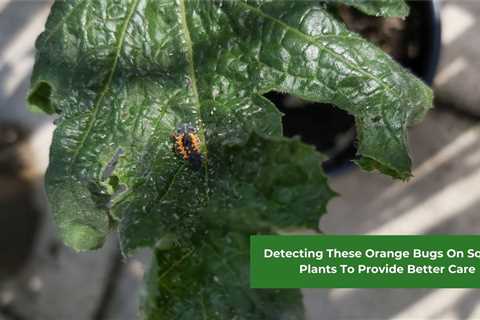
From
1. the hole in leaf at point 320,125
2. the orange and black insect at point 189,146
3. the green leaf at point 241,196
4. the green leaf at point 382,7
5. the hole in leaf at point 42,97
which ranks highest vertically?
the green leaf at point 382,7

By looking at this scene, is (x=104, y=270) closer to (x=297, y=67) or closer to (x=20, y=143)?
(x=20, y=143)

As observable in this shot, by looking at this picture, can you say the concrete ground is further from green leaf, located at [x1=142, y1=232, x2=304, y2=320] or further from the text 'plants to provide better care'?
green leaf, located at [x1=142, y1=232, x2=304, y2=320]

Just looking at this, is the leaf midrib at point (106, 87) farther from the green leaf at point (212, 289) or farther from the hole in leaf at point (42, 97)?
the green leaf at point (212, 289)

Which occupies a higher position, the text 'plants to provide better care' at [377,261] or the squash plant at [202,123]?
the squash plant at [202,123]

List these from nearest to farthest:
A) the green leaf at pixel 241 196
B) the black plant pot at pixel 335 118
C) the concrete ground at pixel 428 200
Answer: the green leaf at pixel 241 196, the black plant pot at pixel 335 118, the concrete ground at pixel 428 200

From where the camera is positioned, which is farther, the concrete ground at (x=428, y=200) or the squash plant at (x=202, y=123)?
the concrete ground at (x=428, y=200)

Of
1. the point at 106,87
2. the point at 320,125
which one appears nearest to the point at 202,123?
the point at 106,87

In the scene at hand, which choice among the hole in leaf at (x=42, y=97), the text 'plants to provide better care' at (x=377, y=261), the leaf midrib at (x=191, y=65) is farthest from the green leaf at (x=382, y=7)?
the hole in leaf at (x=42, y=97)
